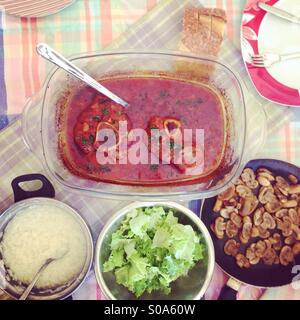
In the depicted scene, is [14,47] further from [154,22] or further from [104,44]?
[154,22]

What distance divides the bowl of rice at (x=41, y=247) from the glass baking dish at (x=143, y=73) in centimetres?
10

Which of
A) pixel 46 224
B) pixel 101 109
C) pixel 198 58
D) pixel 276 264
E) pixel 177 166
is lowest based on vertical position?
pixel 276 264

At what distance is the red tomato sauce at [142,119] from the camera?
1.13m

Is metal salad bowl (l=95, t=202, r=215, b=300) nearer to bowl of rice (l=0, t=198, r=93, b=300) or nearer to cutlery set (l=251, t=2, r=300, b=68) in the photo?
bowl of rice (l=0, t=198, r=93, b=300)

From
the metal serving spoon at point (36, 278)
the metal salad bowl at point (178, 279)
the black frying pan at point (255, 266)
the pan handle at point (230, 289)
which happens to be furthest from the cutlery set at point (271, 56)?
the metal serving spoon at point (36, 278)

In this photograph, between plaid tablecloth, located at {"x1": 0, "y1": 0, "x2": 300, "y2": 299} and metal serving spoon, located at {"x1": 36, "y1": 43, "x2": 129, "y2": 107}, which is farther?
A: plaid tablecloth, located at {"x1": 0, "y1": 0, "x2": 300, "y2": 299}

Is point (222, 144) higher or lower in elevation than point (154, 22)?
lower

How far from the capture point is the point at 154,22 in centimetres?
119

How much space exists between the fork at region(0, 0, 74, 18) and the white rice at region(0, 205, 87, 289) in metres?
0.46

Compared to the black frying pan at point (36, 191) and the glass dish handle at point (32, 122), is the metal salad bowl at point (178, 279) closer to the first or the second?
the black frying pan at point (36, 191)

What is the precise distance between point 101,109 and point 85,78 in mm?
81

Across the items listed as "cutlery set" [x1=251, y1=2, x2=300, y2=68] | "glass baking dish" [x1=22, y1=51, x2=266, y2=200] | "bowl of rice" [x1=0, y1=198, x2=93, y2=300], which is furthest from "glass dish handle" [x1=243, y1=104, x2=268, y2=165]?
"bowl of rice" [x1=0, y1=198, x2=93, y2=300]

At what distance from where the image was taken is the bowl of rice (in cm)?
115

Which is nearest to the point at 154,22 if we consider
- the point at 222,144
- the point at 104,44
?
the point at 104,44
